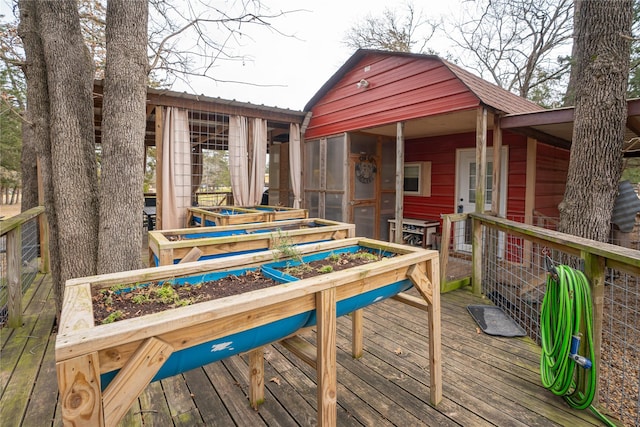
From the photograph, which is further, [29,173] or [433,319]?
[29,173]

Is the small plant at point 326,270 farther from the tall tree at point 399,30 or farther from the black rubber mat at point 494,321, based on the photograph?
the tall tree at point 399,30

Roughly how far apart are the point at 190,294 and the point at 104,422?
53cm

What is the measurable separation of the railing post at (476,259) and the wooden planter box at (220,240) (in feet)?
5.20

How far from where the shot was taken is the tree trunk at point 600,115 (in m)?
3.44

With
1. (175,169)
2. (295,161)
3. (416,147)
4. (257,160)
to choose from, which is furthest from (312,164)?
(175,169)

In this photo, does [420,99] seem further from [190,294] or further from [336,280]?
[190,294]

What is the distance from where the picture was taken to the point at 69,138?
7.90ft

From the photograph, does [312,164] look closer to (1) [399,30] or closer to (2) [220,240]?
(2) [220,240]

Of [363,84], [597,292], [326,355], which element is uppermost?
[363,84]

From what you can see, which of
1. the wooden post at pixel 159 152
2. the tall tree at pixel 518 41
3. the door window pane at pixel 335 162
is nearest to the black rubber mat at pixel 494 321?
the door window pane at pixel 335 162

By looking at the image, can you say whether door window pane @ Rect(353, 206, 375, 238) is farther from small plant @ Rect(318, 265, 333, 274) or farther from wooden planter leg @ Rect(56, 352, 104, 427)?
wooden planter leg @ Rect(56, 352, 104, 427)

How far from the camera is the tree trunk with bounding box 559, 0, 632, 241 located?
3441mm

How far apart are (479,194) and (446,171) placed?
2451 mm

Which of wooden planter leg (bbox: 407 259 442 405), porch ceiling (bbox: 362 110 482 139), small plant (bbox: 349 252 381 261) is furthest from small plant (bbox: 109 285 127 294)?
porch ceiling (bbox: 362 110 482 139)
